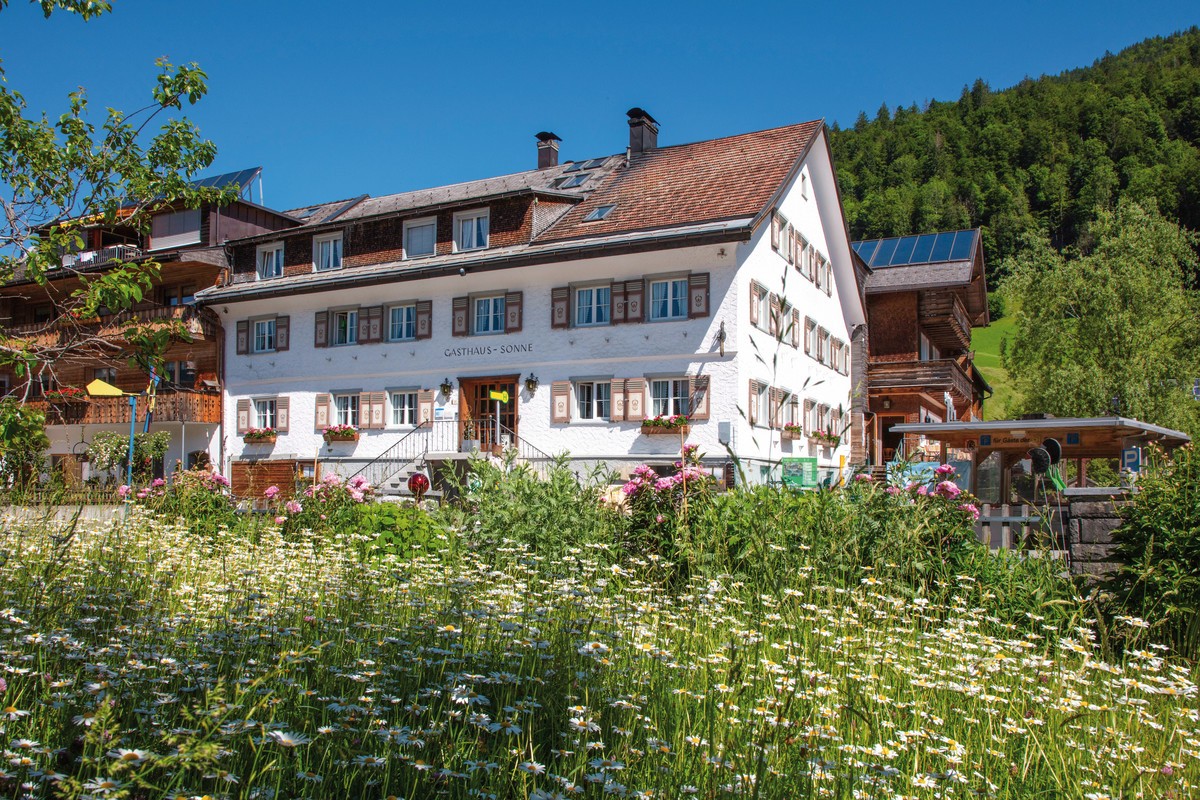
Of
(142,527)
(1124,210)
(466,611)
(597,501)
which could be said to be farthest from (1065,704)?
(1124,210)

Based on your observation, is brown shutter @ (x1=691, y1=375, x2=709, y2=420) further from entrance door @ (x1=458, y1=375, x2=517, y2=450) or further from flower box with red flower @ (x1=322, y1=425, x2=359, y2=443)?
flower box with red flower @ (x1=322, y1=425, x2=359, y2=443)

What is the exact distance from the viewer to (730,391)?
22234mm

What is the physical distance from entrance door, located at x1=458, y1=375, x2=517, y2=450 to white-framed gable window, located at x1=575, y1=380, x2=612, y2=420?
192 centimetres

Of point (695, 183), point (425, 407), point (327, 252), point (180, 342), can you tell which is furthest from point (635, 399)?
point (180, 342)

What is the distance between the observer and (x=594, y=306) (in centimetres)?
2433

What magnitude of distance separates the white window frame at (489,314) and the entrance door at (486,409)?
1.32 m

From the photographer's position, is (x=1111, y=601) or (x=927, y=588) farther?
(x=927, y=588)

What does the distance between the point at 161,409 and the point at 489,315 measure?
11.7 metres

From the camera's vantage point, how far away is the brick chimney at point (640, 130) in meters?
29.9

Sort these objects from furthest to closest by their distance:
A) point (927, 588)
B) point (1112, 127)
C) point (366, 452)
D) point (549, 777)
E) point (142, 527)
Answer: point (1112, 127) < point (366, 452) < point (142, 527) < point (927, 588) < point (549, 777)

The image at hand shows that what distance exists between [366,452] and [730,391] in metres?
11.0

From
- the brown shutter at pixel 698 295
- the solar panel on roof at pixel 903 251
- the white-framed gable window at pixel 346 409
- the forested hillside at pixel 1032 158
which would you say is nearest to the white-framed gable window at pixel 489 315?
the white-framed gable window at pixel 346 409

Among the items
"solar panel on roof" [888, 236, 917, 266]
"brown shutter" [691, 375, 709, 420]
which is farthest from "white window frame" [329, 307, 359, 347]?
"solar panel on roof" [888, 236, 917, 266]

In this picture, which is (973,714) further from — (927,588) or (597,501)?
(597,501)
